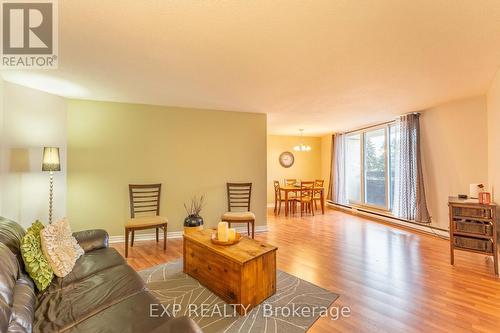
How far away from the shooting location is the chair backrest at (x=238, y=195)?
438 centimetres

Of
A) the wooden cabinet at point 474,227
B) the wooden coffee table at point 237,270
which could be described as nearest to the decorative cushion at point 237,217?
the wooden coffee table at point 237,270

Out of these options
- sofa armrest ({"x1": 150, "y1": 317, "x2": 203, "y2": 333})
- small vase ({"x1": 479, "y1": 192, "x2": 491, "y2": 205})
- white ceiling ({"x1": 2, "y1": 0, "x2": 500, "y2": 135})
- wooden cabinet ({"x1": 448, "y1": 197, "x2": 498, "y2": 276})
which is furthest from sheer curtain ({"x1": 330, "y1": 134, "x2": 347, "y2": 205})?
sofa armrest ({"x1": 150, "y1": 317, "x2": 203, "y2": 333})

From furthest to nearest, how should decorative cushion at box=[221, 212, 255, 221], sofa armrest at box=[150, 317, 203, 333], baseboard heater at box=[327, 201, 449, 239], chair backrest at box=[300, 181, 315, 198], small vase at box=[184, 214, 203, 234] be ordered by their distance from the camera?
chair backrest at box=[300, 181, 315, 198] → baseboard heater at box=[327, 201, 449, 239] → decorative cushion at box=[221, 212, 255, 221] → small vase at box=[184, 214, 203, 234] → sofa armrest at box=[150, 317, 203, 333]

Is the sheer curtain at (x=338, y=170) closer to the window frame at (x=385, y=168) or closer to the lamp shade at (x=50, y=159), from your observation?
the window frame at (x=385, y=168)

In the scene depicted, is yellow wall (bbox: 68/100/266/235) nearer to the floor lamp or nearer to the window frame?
the floor lamp

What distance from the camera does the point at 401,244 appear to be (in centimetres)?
370

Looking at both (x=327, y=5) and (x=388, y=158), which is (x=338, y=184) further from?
(x=327, y=5)

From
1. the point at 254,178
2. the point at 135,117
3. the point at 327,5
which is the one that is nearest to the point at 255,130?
the point at 254,178

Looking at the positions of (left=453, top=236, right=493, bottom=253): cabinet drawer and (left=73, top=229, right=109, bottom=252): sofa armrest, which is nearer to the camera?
(left=73, top=229, right=109, bottom=252): sofa armrest

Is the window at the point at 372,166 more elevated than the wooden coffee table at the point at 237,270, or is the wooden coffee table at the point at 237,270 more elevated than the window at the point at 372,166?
the window at the point at 372,166

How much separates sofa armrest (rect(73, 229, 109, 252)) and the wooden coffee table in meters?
0.86

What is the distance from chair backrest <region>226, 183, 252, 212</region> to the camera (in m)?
4.38

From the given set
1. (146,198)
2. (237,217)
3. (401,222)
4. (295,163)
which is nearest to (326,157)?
(295,163)

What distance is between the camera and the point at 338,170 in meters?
6.88
